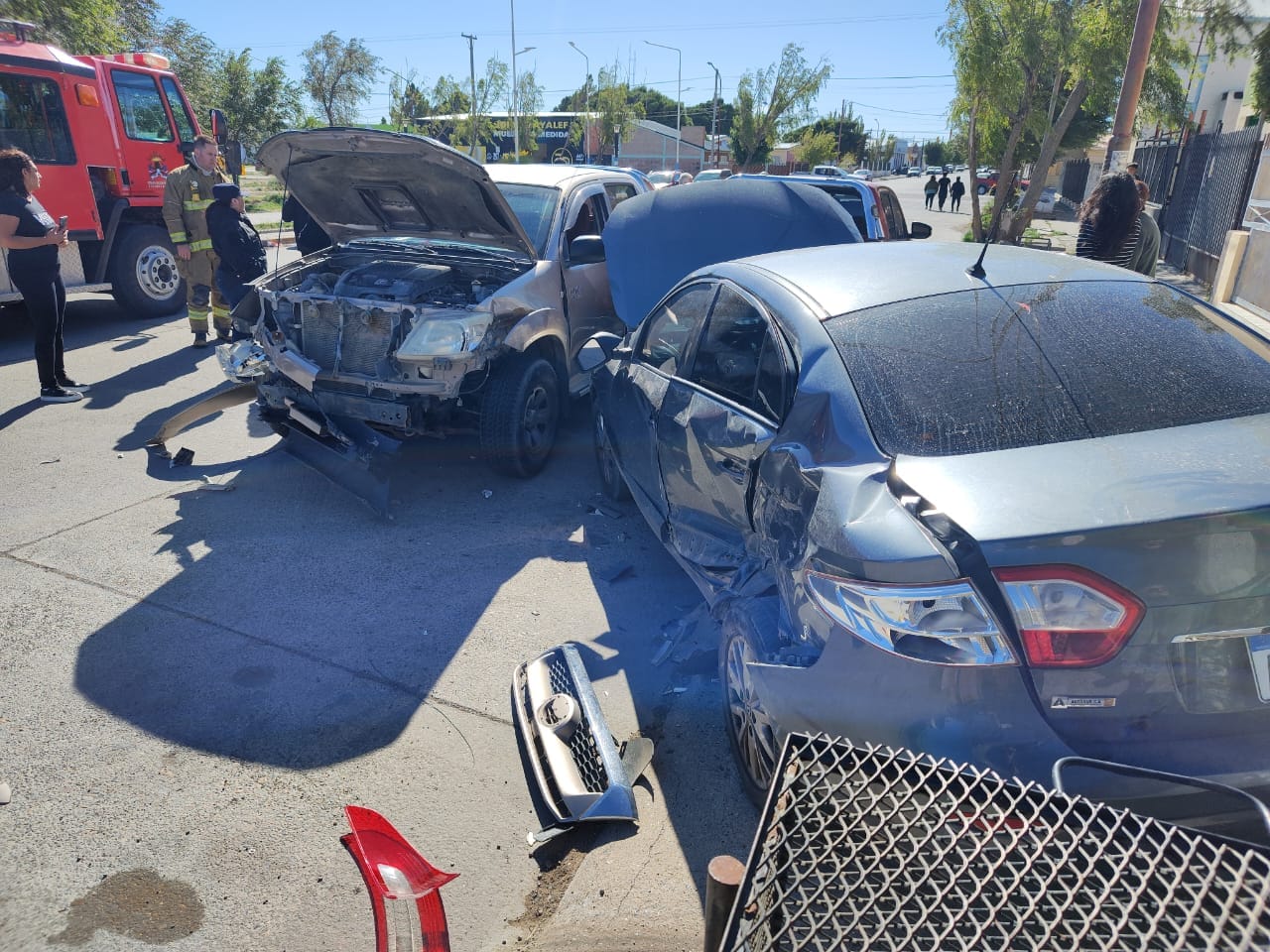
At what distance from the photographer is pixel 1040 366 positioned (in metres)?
2.69

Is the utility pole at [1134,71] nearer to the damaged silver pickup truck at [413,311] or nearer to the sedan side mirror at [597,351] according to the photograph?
the damaged silver pickup truck at [413,311]


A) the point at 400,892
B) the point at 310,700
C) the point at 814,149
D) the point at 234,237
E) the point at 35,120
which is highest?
the point at 35,120

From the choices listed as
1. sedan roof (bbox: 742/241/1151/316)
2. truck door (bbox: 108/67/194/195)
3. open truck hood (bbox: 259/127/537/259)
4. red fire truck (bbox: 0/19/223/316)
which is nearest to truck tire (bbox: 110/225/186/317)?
red fire truck (bbox: 0/19/223/316)

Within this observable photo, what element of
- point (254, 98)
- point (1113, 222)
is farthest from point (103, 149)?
point (254, 98)

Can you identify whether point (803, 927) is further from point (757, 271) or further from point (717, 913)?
point (757, 271)

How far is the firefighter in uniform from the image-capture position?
882cm

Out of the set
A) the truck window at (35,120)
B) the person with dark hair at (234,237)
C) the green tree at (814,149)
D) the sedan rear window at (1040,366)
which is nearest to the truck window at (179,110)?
the truck window at (35,120)

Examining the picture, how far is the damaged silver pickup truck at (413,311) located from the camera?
512 cm

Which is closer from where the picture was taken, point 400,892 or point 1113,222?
point 400,892

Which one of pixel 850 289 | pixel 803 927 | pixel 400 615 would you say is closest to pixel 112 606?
pixel 400 615

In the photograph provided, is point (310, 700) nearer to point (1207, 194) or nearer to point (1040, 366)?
point (1040, 366)

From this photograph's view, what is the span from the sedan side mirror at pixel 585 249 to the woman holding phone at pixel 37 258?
4.25 m

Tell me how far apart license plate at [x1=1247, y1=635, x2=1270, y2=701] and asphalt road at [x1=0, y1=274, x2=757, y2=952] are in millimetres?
1503

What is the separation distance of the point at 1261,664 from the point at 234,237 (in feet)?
26.6
